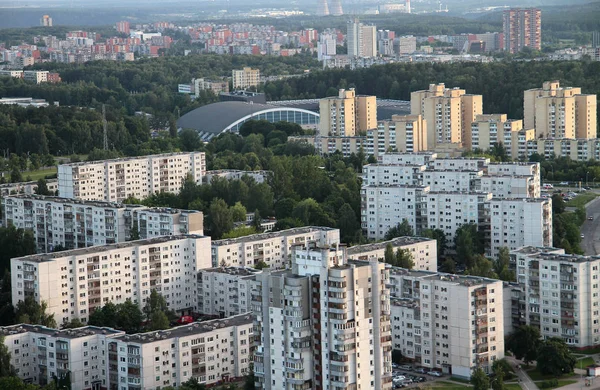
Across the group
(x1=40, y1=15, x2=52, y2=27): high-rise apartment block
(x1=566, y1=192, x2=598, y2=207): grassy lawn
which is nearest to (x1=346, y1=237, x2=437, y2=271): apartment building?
(x1=566, y1=192, x2=598, y2=207): grassy lawn

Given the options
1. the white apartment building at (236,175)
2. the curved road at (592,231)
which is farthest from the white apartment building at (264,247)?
the white apartment building at (236,175)

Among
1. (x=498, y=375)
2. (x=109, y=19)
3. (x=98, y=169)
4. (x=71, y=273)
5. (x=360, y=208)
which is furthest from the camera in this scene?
(x=109, y=19)

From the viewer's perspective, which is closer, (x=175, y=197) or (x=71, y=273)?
(x=71, y=273)

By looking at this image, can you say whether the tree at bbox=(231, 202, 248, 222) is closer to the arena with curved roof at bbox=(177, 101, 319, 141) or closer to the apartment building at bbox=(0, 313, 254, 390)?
the apartment building at bbox=(0, 313, 254, 390)

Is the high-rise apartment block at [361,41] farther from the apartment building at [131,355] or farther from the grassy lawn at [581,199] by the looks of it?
the apartment building at [131,355]

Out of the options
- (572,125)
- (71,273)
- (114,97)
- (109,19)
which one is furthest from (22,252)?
(109,19)

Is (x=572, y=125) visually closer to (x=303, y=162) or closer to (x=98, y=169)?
(x=303, y=162)

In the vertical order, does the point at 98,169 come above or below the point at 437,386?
above
